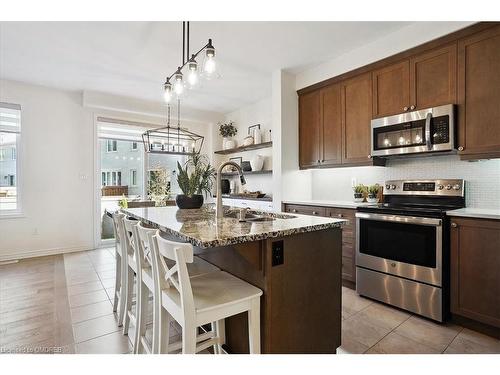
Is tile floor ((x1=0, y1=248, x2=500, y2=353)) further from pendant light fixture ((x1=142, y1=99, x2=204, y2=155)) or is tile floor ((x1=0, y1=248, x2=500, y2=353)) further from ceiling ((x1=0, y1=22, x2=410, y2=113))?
ceiling ((x1=0, y1=22, x2=410, y2=113))

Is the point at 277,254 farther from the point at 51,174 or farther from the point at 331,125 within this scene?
the point at 51,174

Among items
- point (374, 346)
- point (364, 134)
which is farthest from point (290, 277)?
point (364, 134)

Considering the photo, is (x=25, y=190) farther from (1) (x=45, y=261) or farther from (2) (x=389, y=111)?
(2) (x=389, y=111)

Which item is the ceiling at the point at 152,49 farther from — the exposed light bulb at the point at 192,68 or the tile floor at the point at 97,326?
the tile floor at the point at 97,326

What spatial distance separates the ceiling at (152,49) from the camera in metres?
2.70

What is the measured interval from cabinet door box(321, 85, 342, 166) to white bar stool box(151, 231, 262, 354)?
2.42 metres

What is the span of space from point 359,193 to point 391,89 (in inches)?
47.9

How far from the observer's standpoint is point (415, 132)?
2674mm

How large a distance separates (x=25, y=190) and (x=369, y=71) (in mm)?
5250

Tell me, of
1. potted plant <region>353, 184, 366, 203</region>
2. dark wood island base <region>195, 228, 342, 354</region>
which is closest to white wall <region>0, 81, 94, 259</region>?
dark wood island base <region>195, 228, 342, 354</region>

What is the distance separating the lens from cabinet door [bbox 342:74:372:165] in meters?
3.11

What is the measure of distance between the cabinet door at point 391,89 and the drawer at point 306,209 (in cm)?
122

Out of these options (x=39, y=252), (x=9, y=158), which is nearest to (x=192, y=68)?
(x=9, y=158)

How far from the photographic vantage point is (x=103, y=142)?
5.02 metres
